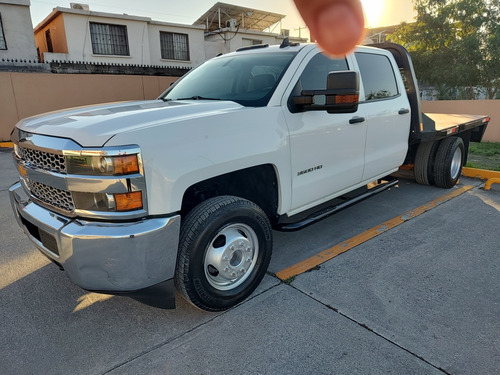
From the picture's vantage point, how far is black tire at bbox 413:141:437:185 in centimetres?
565

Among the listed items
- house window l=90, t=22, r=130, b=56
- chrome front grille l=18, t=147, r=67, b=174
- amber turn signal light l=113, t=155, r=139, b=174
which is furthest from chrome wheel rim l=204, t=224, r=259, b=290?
house window l=90, t=22, r=130, b=56

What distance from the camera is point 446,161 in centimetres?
557

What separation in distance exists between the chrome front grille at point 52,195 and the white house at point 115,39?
18.3 metres

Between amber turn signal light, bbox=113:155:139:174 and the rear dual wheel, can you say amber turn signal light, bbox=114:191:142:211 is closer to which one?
amber turn signal light, bbox=113:155:139:174

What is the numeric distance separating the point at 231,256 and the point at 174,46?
2231cm

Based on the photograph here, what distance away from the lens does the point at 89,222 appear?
2242mm

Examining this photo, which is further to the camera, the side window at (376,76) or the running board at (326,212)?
the side window at (376,76)

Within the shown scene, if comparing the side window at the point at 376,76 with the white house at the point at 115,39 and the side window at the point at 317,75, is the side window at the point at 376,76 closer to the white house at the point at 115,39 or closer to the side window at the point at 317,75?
the side window at the point at 317,75

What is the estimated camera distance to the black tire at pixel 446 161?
557 centimetres

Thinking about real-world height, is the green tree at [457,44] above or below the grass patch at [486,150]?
above

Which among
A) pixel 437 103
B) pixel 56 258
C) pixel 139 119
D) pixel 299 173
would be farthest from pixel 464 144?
pixel 437 103

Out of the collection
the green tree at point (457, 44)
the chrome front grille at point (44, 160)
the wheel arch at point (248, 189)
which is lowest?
→ the wheel arch at point (248, 189)

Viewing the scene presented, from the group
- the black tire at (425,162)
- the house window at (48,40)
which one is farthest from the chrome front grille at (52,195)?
the house window at (48,40)

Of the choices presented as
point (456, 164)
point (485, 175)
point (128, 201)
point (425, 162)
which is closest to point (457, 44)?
point (485, 175)
